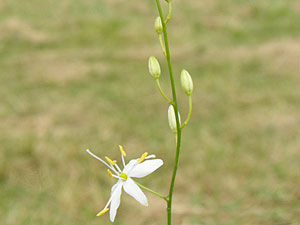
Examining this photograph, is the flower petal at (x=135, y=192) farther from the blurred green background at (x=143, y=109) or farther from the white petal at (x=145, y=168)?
the blurred green background at (x=143, y=109)

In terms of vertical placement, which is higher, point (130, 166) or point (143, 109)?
point (130, 166)

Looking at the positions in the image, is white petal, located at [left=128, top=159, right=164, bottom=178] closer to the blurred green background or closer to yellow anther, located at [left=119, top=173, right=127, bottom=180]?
yellow anther, located at [left=119, top=173, right=127, bottom=180]

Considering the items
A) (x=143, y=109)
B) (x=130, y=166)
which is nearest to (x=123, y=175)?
(x=130, y=166)

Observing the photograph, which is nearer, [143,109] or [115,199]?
[115,199]

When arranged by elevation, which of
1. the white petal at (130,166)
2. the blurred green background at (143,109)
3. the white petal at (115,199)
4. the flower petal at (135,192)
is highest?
the white petal at (130,166)

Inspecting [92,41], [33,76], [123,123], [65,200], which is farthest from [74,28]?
[65,200]

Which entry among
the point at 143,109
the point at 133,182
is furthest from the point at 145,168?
the point at 143,109

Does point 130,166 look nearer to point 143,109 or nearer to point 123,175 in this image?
point 123,175

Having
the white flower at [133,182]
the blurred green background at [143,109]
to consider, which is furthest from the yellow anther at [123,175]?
the blurred green background at [143,109]
